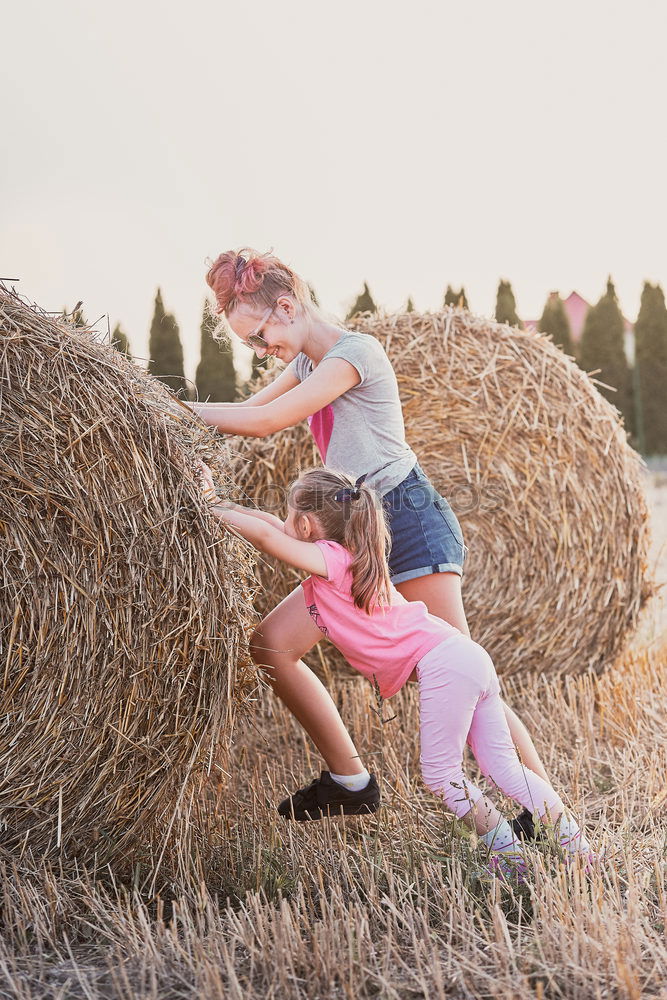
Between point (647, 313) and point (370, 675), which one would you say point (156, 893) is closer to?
point (370, 675)

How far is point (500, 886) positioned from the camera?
7.54 feet

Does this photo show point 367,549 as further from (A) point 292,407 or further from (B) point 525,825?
(B) point 525,825

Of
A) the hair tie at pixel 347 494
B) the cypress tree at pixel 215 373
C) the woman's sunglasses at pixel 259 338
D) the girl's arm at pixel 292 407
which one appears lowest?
the hair tie at pixel 347 494

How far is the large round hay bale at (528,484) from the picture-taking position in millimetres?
4574

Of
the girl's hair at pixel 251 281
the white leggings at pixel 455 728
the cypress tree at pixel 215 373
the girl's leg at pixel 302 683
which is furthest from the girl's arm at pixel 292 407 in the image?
the cypress tree at pixel 215 373

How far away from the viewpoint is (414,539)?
2.96 m

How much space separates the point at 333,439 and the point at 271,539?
557 millimetres

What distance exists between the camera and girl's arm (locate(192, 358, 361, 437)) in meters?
2.80

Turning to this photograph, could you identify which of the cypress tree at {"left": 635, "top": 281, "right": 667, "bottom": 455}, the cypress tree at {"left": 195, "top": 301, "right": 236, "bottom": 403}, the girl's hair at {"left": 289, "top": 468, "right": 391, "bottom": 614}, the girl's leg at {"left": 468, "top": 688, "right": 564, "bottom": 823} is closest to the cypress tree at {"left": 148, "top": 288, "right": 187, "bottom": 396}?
the cypress tree at {"left": 195, "top": 301, "right": 236, "bottom": 403}

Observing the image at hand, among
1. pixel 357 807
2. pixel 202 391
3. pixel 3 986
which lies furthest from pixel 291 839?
pixel 202 391

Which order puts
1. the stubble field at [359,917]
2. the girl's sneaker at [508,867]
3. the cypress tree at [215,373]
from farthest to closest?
the cypress tree at [215,373] → the girl's sneaker at [508,867] → the stubble field at [359,917]

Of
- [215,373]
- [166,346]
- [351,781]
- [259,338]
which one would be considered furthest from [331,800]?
[166,346]

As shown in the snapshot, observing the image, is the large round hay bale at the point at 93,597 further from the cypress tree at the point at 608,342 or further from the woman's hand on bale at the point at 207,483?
the cypress tree at the point at 608,342

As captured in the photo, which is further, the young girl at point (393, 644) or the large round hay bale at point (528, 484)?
the large round hay bale at point (528, 484)
